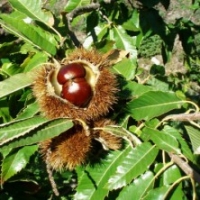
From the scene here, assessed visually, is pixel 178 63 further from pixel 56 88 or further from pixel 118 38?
pixel 56 88

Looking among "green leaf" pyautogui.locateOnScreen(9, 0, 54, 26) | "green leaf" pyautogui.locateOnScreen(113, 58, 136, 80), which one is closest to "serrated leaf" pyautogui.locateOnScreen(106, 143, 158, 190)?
"green leaf" pyautogui.locateOnScreen(113, 58, 136, 80)

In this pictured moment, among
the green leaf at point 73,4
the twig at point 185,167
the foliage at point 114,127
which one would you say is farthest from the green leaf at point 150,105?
the green leaf at point 73,4

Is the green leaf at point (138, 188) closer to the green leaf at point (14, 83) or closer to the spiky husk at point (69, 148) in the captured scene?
the spiky husk at point (69, 148)

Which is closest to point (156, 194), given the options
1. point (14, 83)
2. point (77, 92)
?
point (77, 92)

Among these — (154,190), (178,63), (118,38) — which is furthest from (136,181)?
(178,63)

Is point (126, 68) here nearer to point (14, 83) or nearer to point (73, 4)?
point (14, 83)

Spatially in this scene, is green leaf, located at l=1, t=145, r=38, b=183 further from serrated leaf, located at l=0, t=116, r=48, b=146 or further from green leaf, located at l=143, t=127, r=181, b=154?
green leaf, located at l=143, t=127, r=181, b=154
